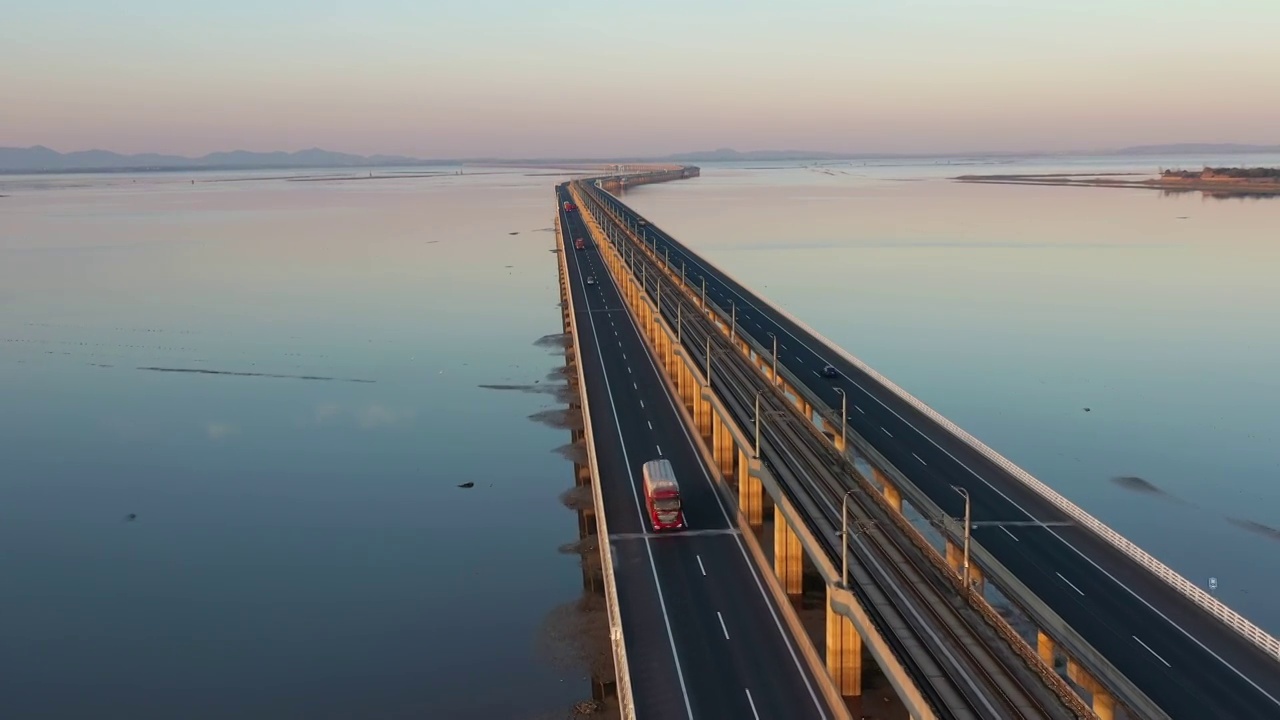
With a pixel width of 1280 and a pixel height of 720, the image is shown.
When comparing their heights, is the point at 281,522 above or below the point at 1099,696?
below

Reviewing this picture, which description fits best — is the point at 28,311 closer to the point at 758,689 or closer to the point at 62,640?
the point at 62,640

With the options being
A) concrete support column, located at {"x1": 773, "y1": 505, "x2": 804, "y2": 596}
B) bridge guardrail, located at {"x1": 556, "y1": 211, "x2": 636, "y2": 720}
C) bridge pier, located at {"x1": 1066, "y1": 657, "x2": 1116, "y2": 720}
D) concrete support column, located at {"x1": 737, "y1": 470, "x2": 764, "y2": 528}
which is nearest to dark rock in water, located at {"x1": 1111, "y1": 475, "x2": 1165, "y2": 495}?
concrete support column, located at {"x1": 737, "y1": 470, "x2": 764, "y2": 528}

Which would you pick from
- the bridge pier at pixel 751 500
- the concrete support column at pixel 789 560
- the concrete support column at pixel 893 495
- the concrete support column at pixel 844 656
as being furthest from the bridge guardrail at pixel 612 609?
the concrete support column at pixel 893 495

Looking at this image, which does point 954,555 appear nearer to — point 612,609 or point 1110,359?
point 612,609

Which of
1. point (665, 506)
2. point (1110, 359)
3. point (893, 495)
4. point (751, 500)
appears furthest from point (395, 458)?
point (1110, 359)

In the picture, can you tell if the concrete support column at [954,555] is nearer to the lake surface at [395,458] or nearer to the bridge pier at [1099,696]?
the bridge pier at [1099,696]

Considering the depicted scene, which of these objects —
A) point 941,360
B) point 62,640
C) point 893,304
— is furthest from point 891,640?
point 893,304
